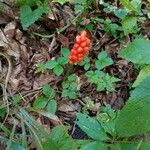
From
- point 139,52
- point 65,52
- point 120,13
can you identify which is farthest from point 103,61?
point 139,52

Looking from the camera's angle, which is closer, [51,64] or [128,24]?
[51,64]

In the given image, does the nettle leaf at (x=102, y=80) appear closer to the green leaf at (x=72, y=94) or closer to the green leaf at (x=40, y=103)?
the green leaf at (x=72, y=94)

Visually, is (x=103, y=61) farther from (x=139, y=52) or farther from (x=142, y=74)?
(x=139, y=52)

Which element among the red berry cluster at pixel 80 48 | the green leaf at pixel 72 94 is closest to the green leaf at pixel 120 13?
the red berry cluster at pixel 80 48

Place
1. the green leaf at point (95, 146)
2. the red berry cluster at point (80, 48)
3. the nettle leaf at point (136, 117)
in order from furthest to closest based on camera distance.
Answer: the red berry cluster at point (80, 48) < the green leaf at point (95, 146) < the nettle leaf at point (136, 117)

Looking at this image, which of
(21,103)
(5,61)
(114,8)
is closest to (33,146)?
(21,103)
